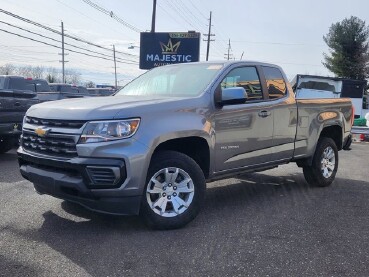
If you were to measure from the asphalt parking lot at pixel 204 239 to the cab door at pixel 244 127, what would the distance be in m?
0.68

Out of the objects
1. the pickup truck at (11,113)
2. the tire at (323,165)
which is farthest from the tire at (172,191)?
the pickup truck at (11,113)

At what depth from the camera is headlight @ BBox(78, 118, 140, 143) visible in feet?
13.8

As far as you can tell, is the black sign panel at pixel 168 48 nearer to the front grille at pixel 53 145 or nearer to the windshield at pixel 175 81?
the windshield at pixel 175 81

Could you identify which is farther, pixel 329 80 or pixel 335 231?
pixel 329 80

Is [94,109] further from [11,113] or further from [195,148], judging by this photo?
[11,113]

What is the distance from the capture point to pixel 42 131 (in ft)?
14.8

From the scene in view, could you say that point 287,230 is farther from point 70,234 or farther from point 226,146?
point 70,234

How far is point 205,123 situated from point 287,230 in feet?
4.85

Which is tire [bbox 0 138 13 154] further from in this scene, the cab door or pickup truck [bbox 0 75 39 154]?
the cab door

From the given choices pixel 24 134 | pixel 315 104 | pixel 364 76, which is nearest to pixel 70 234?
pixel 24 134

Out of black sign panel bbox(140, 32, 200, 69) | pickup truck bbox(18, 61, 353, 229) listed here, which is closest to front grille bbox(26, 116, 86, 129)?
pickup truck bbox(18, 61, 353, 229)

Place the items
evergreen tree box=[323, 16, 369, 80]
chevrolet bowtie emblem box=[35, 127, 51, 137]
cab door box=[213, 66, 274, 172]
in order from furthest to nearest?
evergreen tree box=[323, 16, 369, 80] → cab door box=[213, 66, 274, 172] → chevrolet bowtie emblem box=[35, 127, 51, 137]

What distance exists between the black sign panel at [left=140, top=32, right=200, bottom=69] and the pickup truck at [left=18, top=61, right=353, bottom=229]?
18659mm

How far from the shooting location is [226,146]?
207 inches
